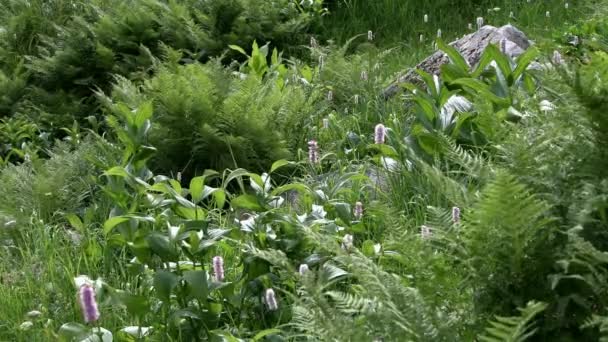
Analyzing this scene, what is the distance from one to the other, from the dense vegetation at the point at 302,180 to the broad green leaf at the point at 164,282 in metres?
0.01

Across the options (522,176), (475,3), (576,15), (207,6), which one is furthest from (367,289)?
(475,3)

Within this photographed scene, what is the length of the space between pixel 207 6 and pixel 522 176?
203 inches

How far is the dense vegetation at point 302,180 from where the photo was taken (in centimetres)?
240

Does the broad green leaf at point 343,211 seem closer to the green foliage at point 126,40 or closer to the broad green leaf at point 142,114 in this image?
the broad green leaf at point 142,114

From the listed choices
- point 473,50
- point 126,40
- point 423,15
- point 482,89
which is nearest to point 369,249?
point 482,89

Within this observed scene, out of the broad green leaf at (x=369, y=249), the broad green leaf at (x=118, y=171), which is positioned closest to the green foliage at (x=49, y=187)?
the broad green leaf at (x=118, y=171)

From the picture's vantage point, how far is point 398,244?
2.52m

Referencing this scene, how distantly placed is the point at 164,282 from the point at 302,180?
4.81ft

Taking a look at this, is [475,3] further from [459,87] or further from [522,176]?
[522,176]

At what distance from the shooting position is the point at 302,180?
4.47 m

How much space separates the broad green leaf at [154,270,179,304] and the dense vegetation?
0.04 feet

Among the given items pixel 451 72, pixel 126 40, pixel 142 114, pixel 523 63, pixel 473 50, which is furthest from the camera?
pixel 126 40

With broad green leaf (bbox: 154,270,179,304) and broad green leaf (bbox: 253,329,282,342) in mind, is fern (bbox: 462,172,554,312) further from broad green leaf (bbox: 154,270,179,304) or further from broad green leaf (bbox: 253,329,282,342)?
broad green leaf (bbox: 154,270,179,304)

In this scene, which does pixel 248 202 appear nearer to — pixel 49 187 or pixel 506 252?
pixel 506 252
